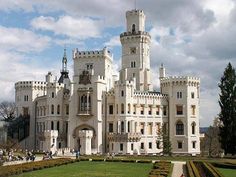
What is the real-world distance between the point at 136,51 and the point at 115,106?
17.2 metres

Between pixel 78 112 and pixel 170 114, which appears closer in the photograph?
pixel 78 112

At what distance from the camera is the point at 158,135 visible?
287 ft

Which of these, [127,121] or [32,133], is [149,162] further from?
[32,133]

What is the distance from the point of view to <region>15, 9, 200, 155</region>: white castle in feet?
270

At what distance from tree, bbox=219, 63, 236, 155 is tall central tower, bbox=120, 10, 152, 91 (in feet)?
84.1

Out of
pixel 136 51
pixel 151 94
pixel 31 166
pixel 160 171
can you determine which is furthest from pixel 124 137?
pixel 160 171

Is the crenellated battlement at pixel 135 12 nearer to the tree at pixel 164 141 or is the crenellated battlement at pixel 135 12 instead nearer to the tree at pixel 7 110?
the tree at pixel 164 141

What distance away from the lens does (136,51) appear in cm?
9519

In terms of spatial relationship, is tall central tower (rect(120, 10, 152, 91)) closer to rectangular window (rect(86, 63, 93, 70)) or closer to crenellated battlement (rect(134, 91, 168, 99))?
crenellated battlement (rect(134, 91, 168, 99))

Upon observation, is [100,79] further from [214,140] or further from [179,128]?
[214,140]

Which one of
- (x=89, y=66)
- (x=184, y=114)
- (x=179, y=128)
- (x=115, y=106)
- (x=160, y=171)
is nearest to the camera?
(x=160, y=171)

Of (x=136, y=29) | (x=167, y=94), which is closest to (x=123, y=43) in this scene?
(x=136, y=29)

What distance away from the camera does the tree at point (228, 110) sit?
226ft

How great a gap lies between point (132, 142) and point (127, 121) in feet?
14.4
